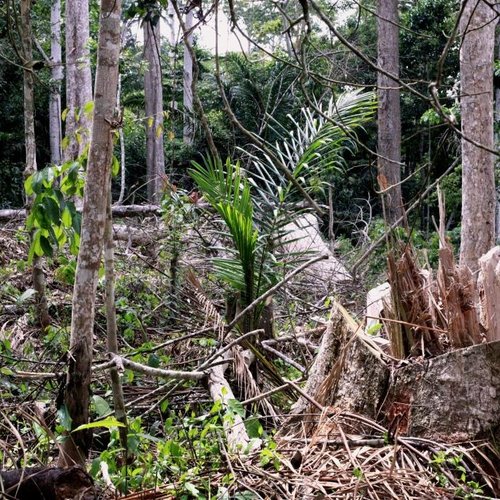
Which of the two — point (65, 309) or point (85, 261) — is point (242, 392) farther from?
point (65, 309)

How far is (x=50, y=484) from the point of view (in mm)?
Answer: 2088

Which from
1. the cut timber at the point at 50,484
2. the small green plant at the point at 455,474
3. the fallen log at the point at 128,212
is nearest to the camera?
the cut timber at the point at 50,484

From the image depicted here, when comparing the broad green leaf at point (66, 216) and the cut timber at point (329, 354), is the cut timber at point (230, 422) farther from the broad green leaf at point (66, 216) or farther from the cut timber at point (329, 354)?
the broad green leaf at point (66, 216)

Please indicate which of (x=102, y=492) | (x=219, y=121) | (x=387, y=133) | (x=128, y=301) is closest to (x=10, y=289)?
(x=128, y=301)

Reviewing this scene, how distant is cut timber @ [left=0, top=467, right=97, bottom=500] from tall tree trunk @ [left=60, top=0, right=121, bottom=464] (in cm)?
45

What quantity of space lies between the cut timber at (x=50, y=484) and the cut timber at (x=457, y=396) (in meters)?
1.27

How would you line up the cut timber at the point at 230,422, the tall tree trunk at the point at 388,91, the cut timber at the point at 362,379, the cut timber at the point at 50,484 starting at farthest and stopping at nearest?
the tall tree trunk at the point at 388,91 → the cut timber at the point at 362,379 → the cut timber at the point at 230,422 → the cut timber at the point at 50,484

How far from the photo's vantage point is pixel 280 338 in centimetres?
496

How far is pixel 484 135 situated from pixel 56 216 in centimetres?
596

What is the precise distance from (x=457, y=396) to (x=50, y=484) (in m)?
1.51

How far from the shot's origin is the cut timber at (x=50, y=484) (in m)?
2.08

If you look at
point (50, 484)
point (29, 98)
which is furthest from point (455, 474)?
point (29, 98)

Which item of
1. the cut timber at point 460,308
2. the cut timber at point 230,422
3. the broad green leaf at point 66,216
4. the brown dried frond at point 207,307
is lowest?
the cut timber at point 230,422

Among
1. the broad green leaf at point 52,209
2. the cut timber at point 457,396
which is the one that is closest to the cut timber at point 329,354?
the cut timber at point 457,396
